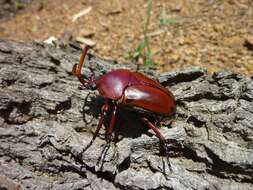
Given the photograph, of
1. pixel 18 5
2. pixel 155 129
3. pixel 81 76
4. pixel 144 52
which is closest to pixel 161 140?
pixel 155 129

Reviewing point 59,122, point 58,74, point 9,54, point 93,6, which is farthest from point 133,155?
point 93,6

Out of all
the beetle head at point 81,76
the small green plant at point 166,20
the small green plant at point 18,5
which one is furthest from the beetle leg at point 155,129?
the small green plant at point 18,5

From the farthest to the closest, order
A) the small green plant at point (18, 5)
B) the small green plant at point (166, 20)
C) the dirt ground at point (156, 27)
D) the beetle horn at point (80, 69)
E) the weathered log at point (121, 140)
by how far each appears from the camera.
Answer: the small green plant at point (18, 5)
the small green plant at point (166, 20)
the dirt ground at point (156, 27)
the beetle horn at point (80, 69)
the weathered log at point (121, 140)

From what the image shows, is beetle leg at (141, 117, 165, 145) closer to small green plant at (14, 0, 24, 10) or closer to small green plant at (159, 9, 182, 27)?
small green plant at (159, 9, 182, 27)

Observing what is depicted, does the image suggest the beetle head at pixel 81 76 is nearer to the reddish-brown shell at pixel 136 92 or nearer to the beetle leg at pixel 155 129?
the reddish-brown shell at pixel 136 92

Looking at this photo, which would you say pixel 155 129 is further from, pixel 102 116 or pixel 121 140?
pixel 102 116

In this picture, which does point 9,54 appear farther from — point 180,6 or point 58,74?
point 180,6
